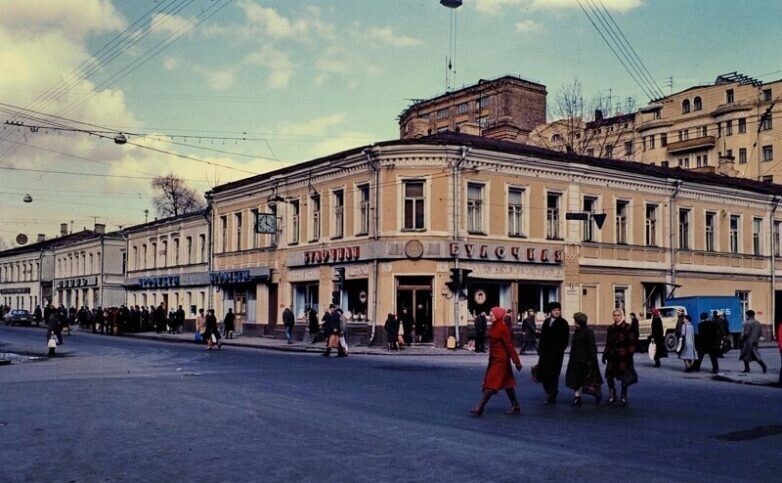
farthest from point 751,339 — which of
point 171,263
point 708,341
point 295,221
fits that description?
point 171,263

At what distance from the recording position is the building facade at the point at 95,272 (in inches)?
2726

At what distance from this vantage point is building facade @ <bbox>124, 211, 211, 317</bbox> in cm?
5081

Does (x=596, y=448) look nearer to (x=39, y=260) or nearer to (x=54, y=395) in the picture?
(x=54, y=395)

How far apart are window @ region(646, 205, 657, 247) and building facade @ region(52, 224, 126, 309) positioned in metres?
43.7

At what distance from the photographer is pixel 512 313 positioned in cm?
3547

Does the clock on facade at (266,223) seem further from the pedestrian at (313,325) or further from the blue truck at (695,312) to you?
the blue truck at (695,312)

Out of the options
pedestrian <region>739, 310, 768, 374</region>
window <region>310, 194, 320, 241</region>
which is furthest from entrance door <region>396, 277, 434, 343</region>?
pedestrian <region>739, 310, 768, 374</region>

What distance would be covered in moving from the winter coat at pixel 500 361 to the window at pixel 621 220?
2832cm

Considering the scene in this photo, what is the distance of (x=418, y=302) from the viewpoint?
34.2m

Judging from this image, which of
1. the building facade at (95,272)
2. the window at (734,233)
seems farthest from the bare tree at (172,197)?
the window at (734,233)

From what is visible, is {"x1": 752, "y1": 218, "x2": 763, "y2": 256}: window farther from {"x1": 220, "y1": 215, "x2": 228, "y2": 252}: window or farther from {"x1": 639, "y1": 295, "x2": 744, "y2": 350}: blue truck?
{"x1": 220, "y1": 215, "x2": 228, "y2": 252}: window

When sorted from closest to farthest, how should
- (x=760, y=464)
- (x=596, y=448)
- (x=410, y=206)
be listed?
1. (x=760, y=464)
2. (x=596, y=448)
3. (x=410, y=206)

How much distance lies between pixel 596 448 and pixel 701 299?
92.2 ft

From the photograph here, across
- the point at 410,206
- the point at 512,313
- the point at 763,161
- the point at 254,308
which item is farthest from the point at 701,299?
the point at 763,161
